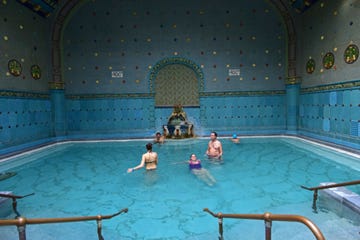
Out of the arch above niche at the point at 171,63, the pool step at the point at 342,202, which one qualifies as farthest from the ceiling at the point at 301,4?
the pool step at the point at 342,202

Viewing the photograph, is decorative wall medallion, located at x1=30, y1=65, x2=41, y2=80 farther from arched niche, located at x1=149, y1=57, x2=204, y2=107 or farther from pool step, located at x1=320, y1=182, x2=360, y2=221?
pool step, located at x1=320, y1=182, x2=360, y2=221

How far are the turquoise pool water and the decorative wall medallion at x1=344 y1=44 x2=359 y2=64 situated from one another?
3.15 meters

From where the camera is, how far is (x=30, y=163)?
320 inches

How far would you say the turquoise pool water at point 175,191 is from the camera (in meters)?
3.61

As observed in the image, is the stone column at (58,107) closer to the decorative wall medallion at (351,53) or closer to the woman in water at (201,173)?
the woman in water at (201,173)

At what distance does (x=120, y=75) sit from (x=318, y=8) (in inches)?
372

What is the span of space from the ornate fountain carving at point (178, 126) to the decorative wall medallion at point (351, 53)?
688 cm

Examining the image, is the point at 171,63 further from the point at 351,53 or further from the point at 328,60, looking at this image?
the point at 351,53

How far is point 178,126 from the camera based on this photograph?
1209 cm

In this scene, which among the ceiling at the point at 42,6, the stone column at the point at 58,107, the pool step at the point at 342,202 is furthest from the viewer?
the stone column at the point at 58,107

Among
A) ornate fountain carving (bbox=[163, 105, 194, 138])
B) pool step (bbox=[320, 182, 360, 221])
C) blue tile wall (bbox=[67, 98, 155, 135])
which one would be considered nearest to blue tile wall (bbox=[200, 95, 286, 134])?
ornate fountain carving (bbox=[163, 105, 194, 138])

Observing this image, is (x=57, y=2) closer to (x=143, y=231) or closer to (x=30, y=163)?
(x=30, y=163)

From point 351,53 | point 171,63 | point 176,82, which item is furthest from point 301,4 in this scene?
point 176,82

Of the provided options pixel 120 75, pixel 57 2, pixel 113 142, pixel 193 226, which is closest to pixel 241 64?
pixel 120 75
